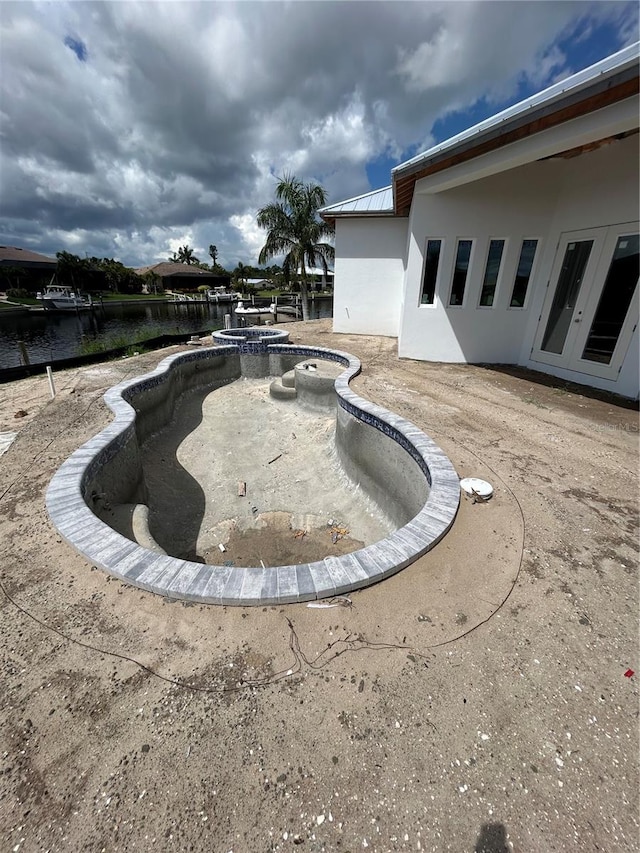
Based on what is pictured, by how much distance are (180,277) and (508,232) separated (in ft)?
218

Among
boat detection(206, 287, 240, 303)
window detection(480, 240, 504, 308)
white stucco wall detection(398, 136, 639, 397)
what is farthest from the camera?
boat detection(206, 287, 240, 303)

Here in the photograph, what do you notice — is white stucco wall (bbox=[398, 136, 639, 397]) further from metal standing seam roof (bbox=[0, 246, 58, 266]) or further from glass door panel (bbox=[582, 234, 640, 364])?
metal standing seam roof (bbox=[0, 246, 58, 266])

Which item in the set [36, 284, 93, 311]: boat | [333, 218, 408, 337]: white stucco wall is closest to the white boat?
[333, 218, 408, 337]: white stucco wall

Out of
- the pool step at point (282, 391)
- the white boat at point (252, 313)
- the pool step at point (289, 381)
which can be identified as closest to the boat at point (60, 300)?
the white boat at point (252, 313)

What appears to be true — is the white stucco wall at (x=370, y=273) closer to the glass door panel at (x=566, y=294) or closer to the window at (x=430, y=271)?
the window at (x=430, y=271)

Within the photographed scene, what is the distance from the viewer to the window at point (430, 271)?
338 inches

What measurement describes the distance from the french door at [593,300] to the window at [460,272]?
1901 millimetres

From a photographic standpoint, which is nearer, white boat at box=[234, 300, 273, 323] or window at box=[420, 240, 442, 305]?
window at box=[420, 240, 442, 305]

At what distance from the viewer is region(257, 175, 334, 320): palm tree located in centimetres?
1852

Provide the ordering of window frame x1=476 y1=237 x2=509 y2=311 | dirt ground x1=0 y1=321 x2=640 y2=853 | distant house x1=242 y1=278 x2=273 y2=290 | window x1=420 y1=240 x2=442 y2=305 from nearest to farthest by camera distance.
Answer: dirt ground x1=0 y1=321 x2=640 y2=853 → window frame x1=476 y1=237 x2=509 y2=311 → window x1=420 y1=240 x2=442 y2=305 → distant house x1=242 y1=278 x2=273 y2=290

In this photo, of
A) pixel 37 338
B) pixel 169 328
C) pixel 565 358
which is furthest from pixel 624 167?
pixel 37 338

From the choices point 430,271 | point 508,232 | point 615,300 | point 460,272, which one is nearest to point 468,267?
point 460,272

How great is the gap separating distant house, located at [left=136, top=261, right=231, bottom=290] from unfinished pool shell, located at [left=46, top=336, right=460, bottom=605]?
62.9 m

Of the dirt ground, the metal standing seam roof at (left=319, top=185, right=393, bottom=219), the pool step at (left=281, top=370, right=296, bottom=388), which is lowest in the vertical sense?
the pool step at (left=281, top=370, right=296, bottom=388)
